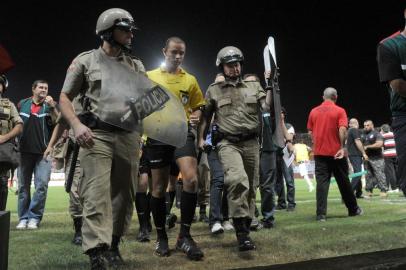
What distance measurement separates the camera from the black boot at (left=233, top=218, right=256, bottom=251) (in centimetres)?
429

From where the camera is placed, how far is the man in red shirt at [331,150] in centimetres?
738

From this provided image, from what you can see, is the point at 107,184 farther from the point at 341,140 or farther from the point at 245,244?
the point at 341,140

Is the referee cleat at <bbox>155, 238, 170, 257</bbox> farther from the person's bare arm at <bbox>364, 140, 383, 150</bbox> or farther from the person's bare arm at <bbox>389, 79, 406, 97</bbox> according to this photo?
the person's bare arm at <bbox>364, 140, 383, 150</bbox>

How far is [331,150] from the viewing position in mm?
7480

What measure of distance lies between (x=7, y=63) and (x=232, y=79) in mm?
2480

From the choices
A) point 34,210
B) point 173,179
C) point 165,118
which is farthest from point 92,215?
point 34,210

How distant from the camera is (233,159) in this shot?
462 cm

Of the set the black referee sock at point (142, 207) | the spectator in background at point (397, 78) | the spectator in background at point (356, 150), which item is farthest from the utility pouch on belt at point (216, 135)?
the spectator in background at point (356, 150)

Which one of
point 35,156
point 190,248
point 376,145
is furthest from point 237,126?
point 376,145

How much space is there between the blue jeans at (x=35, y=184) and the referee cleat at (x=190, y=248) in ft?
9.69

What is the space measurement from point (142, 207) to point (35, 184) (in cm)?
199

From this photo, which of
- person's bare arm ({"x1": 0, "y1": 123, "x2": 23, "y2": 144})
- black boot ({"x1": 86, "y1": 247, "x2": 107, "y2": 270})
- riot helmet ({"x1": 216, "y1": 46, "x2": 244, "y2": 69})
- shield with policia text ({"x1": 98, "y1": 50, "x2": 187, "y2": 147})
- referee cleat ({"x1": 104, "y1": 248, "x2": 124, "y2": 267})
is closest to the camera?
black boot ({"x1": 86, "y1": 247, "x2": 107, "y2": 270})

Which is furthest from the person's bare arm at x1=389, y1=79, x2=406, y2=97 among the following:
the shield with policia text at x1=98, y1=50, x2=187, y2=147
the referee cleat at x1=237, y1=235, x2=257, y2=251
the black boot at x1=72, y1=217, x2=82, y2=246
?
the black boot at x1=72, y1=217, x2=82, y2=246

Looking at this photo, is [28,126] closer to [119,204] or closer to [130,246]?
[130,246]
